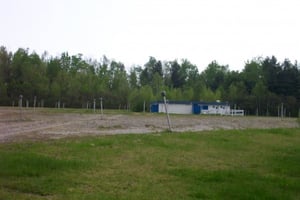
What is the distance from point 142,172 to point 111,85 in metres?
74.3

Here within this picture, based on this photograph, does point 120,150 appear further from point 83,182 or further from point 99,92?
point 99,92

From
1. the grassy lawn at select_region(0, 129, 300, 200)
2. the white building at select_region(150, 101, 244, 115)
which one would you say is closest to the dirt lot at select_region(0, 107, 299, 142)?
the grassy lawn at select_region(0, 129, 300, 200)

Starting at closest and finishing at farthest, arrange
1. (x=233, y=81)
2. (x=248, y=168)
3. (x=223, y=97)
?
1. (x=248, y=168)
2. (x=223, y=97)
3. (x=233, y=81)

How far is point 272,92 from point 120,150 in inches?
2556

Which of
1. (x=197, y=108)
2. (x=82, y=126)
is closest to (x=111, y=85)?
(x=197, y=108)

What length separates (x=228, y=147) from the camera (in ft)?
35.2

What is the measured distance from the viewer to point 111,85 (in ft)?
264

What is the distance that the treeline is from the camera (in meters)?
65.6

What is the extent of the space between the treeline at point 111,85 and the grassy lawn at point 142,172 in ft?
175

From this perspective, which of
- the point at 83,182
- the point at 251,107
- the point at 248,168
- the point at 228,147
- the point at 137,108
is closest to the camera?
the point at 83,182

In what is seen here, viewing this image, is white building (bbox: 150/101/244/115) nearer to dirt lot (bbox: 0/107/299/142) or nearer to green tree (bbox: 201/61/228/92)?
green tree (bbox: 201/61/228/92)

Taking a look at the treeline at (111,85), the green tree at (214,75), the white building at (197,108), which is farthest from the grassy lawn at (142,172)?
the green tree at (214,75)

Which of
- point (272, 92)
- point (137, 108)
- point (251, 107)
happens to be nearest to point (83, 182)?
point (137, 108)

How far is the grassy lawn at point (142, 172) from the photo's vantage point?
523 centimetres
